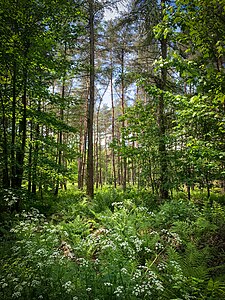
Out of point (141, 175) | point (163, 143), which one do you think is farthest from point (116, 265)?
point (141, 175)

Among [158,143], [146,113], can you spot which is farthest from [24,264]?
[146,113]

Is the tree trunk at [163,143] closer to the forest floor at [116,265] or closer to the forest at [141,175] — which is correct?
the forest at [141,175]

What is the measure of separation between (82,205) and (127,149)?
2.61 meters

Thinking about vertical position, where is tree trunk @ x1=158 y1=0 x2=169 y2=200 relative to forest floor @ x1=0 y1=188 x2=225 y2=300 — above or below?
above

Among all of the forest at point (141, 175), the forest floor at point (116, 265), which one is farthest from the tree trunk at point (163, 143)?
the forest floor at point (116, 265)

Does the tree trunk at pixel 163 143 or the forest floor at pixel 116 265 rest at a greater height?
the tree trunk at pixel 163 143

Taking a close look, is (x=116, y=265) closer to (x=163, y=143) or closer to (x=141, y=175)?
(x=163, y=143)

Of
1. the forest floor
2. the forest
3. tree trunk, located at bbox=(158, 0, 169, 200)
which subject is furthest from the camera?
tree trunk, located at bbox=(158, 0, 169, 200)

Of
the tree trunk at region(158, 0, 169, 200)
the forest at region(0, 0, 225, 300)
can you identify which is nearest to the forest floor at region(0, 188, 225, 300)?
the forest at region(0, 0, 225, 300)

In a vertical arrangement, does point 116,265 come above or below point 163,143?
below

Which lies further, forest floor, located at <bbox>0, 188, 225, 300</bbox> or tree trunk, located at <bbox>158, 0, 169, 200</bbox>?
tree trunk, located at <bbox>158, 0, 169, 200</bbox>

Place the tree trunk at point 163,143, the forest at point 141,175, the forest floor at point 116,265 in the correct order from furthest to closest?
1. the tree trunk at point 163,143
2. the forest at point 141,175
3. the forest floor at point 116,265

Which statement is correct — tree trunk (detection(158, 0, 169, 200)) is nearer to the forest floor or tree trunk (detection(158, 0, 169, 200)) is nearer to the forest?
the forest

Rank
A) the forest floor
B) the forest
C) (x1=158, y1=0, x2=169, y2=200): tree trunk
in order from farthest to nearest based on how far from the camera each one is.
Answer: (x1=158, y1=0, x2=169, y2=200): tree trunk < the forest < the forest floor
